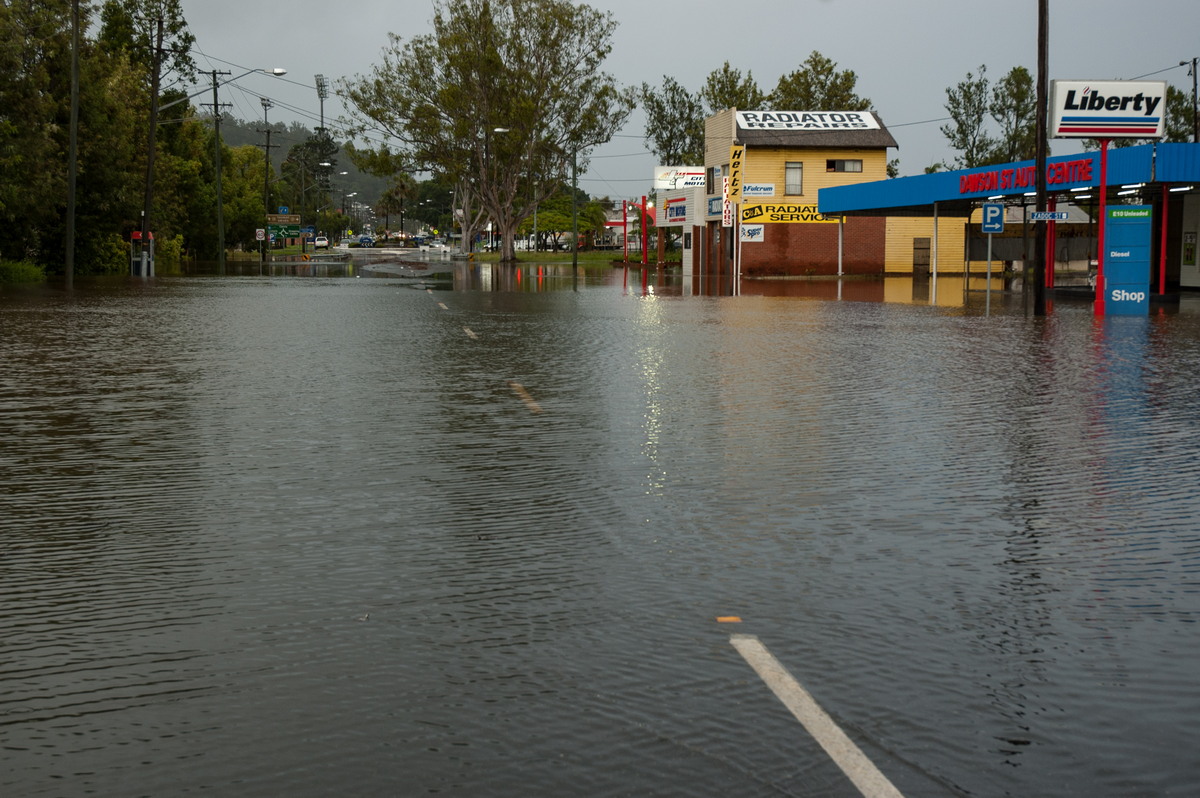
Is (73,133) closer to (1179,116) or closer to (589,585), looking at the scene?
(589,585)

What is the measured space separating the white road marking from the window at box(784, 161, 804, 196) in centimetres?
6667

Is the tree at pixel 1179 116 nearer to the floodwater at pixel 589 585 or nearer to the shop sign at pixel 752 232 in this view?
the shop sign at pixel 752 232

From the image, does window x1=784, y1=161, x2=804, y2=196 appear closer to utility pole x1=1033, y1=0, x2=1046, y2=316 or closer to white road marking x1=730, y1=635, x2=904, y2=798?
utility pole x1=1033, y1=0, x2=1046, y2=316

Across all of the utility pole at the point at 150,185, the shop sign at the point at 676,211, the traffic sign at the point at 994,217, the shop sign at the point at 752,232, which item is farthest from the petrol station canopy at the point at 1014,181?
the utility pole at the point at 150,185

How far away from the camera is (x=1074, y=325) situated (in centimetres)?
2602

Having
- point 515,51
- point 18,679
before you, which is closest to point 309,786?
point 18,679

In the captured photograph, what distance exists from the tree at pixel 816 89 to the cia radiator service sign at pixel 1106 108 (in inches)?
2689

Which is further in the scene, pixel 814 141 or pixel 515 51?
pixel 515 51

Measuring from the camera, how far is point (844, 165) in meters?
70.8

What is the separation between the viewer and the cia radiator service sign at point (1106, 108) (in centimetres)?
3098

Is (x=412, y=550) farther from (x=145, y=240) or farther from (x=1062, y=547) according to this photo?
(x=145, y=240)

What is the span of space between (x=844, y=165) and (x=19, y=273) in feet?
132

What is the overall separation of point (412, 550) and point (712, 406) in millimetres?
6207

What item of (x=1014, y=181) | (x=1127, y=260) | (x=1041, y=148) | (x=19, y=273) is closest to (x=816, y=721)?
(x=1041, y=148)
